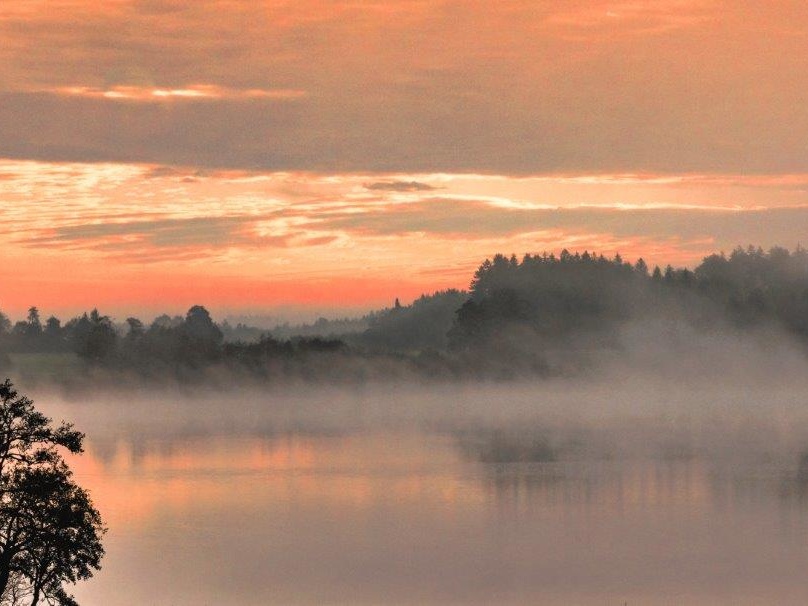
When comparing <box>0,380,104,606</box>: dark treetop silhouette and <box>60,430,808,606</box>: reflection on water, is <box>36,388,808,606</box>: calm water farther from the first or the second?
<box>0,380,104,606</box>: dark treetop silhouette

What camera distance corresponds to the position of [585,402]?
200 metres

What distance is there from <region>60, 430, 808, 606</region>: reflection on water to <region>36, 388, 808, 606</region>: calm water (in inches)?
5.2

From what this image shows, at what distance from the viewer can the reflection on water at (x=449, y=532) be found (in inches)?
1783

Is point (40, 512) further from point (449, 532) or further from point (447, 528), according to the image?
point (447, 528)

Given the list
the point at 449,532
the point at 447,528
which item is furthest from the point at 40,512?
the point at 447,528

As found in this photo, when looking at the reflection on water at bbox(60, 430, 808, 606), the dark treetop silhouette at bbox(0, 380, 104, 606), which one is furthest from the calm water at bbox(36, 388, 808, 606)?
the dark treetop silhouette at bbox(0, 380, 104, 606)

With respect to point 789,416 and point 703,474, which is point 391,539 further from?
point 789,416

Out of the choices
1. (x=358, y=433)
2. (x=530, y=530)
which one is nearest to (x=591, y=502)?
(x=530, y=530)

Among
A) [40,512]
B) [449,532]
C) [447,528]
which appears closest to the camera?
[40,512]

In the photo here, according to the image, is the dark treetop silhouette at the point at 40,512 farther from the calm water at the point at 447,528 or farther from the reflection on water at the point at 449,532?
the reflection on water at the point at 449,532

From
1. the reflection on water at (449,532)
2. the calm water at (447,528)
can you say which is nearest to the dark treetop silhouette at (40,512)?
the calm water at (447,528)

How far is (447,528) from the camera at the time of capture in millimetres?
60906

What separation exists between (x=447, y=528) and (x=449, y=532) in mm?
1377

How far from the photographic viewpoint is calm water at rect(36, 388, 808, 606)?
45.3 m
